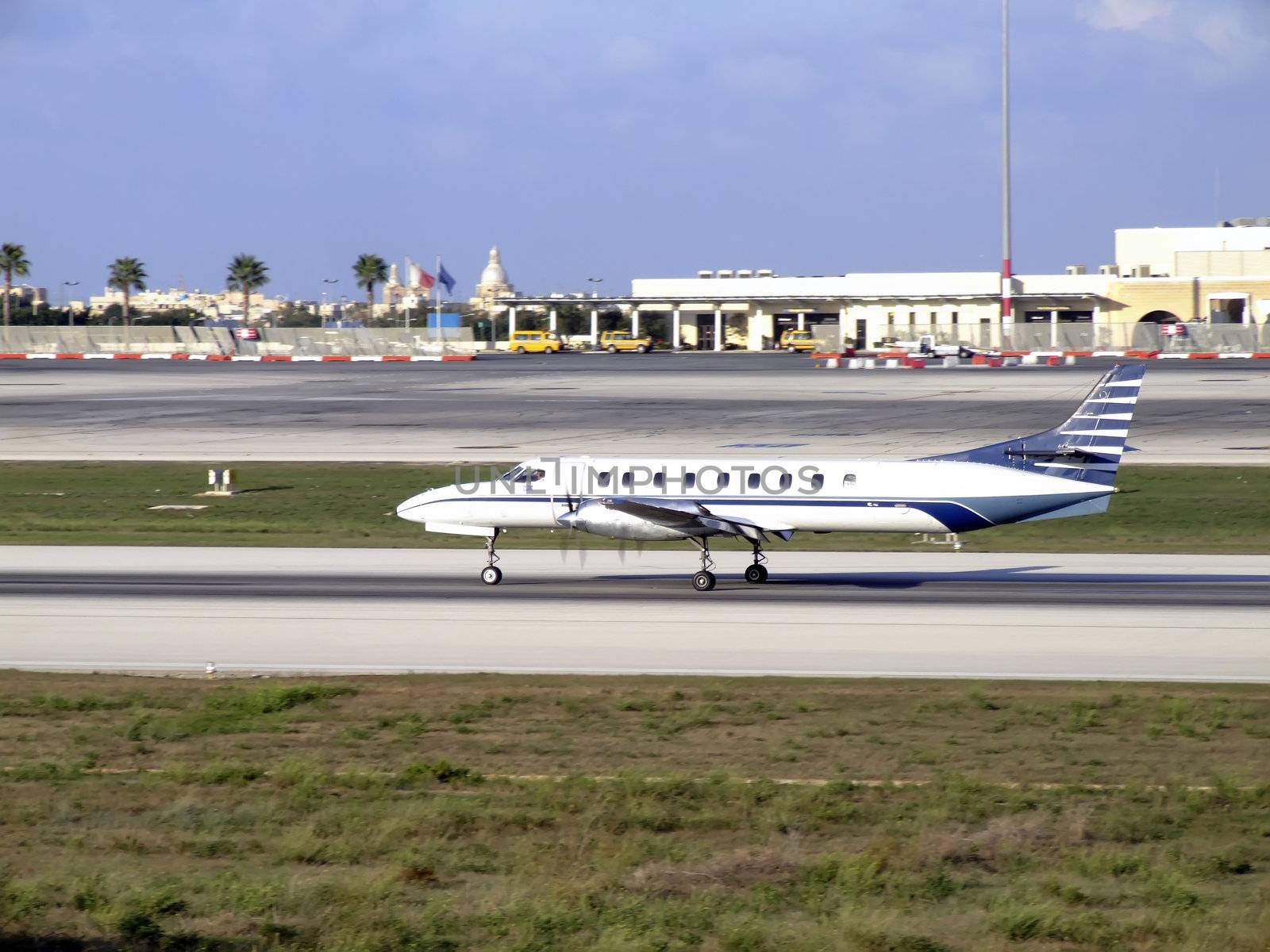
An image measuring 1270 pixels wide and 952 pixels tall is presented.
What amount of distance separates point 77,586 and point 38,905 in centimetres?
1999

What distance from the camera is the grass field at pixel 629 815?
10633 millimetres

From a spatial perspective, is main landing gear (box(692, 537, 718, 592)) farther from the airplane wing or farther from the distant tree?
the distant tree

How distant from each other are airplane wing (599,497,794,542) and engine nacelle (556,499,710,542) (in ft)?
0.28

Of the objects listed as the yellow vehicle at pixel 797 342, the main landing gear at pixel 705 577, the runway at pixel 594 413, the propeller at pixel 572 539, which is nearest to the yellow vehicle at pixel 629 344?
the yellow vehicle at pixel 797 342

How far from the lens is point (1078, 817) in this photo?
13609mm

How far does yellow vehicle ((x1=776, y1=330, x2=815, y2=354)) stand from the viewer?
136 metres

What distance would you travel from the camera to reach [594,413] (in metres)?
67.2

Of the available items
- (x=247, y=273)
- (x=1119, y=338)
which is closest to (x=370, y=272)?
(x=247, y=273)

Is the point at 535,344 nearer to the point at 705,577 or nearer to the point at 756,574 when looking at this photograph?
the point at 756,574

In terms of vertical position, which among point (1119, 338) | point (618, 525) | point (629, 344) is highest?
point (629, 344)

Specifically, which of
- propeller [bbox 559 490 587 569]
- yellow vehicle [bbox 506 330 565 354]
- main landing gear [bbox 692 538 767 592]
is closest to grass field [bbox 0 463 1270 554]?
propeller [bbox 559 490 587 569]

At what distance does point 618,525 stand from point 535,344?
373 feet

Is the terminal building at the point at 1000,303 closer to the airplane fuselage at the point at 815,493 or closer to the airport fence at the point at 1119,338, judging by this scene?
the airport fence at the point at 1119,338

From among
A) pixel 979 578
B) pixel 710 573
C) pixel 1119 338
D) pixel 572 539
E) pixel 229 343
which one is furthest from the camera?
pixel 229 343
